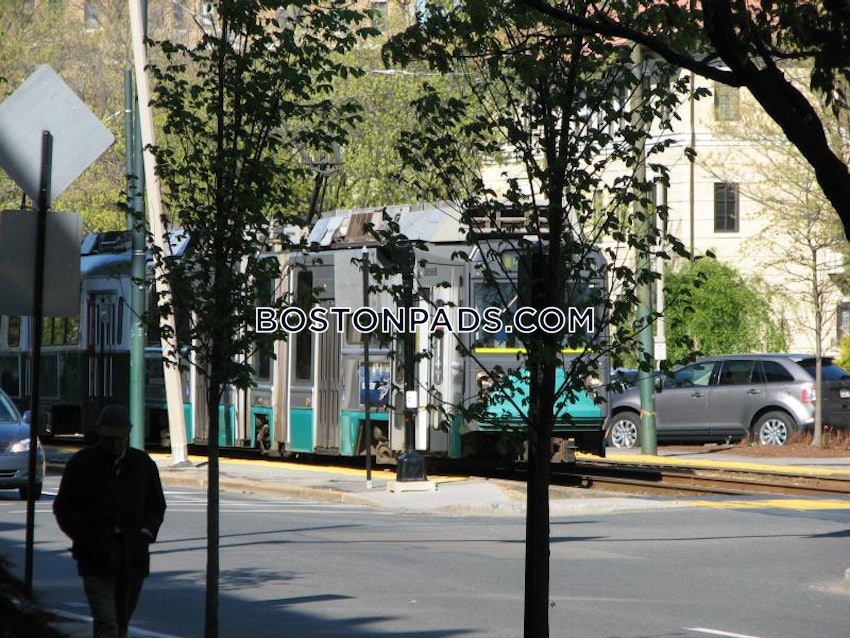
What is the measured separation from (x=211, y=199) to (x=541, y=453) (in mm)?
2920

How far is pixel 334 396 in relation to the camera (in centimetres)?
2416

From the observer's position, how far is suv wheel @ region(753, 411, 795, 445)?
29.8 meters

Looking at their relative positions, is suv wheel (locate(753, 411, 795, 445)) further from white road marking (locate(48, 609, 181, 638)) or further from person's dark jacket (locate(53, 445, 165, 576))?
person's dark jacket (locate(53, 445, 165, 576))

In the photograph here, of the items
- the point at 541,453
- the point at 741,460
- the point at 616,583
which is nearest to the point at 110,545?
the point at 541,453

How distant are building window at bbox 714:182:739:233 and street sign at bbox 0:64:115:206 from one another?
3936 centimetres

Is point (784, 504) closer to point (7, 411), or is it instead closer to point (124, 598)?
point (7, 411)

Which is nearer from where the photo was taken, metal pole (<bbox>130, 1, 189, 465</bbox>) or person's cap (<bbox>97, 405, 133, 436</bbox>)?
person's cap (<bbox>97, 405, 133, 436</bbox>)

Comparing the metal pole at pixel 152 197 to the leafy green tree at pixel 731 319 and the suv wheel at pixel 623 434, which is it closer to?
the suv wheel at pixel 623 434

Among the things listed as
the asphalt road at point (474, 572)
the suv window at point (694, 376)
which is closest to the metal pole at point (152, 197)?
the asphalt road at point (474, 572)

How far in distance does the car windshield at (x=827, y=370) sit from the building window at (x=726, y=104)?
7782 mm

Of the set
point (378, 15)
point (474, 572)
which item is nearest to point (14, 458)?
point (474, 572)

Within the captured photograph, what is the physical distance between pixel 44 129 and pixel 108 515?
11.4 ft

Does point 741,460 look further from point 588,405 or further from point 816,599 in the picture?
point 816,599

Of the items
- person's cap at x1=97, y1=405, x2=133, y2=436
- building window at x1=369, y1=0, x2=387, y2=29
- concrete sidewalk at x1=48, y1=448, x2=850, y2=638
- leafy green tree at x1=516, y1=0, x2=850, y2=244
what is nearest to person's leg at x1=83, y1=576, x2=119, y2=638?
person's cap at x1=97, y1=405, x2=133, y2=436
